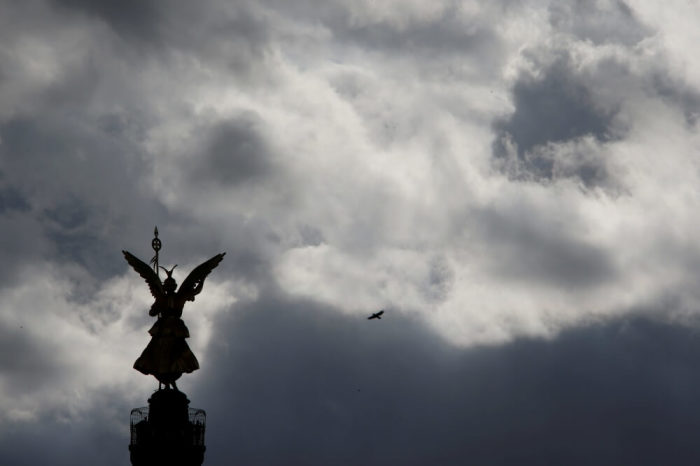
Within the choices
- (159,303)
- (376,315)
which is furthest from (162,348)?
(376,315)

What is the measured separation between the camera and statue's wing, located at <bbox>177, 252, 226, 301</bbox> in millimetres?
104287

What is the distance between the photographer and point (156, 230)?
109 meters

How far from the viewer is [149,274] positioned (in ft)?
342

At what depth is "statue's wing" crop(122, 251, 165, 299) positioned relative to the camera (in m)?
104

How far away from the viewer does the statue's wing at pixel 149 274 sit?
10388cm

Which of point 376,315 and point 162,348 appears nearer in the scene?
point 162,348

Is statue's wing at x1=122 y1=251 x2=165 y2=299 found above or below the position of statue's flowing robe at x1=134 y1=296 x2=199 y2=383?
above

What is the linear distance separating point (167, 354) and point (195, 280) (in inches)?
186

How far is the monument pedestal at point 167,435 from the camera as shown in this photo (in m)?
101

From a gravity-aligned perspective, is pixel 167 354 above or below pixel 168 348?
below

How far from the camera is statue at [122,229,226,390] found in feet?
337

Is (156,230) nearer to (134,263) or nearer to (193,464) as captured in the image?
(134,263)

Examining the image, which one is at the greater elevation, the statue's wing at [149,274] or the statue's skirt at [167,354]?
the statue's wing at [149,274]

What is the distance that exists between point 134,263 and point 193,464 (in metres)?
12.2
